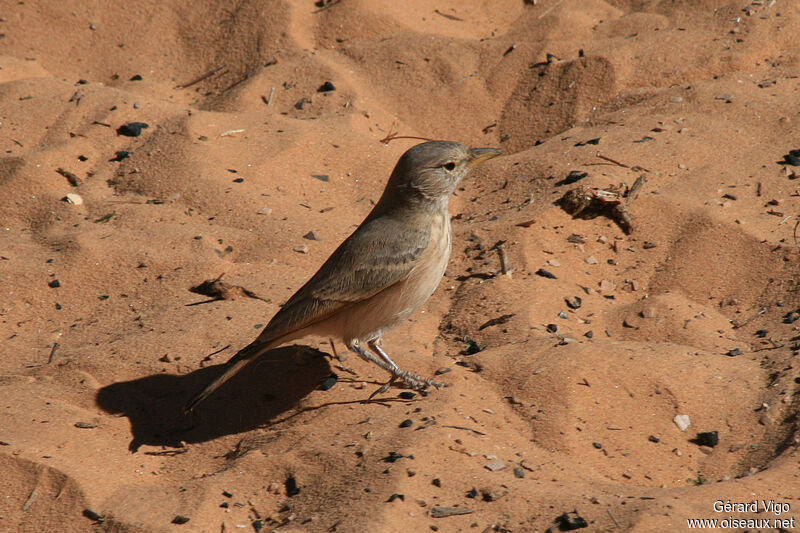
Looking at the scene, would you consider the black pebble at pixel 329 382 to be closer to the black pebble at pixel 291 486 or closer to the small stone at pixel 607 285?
the black pebble at pixel 291 486

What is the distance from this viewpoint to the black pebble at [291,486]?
395 centimetres

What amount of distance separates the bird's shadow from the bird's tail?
215mm

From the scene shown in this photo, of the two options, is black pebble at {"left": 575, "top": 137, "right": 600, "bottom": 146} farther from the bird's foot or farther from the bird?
the bird's foot

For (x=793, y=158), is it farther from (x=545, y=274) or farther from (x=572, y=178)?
(x=545, y=274)

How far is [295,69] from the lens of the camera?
7730 millimetres

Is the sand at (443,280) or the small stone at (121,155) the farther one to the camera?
the small stone at (121,155)

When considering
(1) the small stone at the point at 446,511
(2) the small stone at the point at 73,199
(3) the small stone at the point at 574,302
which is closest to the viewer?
(1) the small stone at the point at 446,511

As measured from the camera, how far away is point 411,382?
180 inches

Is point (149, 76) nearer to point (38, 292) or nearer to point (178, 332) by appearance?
point (38, 292)

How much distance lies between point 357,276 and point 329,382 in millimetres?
687

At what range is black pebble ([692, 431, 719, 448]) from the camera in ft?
13.6

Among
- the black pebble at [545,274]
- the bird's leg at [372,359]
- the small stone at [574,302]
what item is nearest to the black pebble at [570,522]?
the bird's leg at [372,359]

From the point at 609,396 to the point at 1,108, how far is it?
5816mm

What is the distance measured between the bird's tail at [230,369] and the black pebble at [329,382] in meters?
0.47
